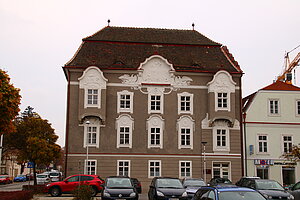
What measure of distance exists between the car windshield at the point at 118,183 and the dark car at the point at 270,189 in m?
7.01

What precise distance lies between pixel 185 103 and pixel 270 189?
61.4ft

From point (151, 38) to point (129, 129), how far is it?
36.3 feet

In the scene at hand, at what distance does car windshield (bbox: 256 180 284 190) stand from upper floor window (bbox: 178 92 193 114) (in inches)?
684

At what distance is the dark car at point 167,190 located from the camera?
20.0 meters

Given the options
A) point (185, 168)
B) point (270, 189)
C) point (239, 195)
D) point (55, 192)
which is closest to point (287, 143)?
point (185, 168)

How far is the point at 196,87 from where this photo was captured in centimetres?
3909

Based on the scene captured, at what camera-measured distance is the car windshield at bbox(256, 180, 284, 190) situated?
21.1 metres

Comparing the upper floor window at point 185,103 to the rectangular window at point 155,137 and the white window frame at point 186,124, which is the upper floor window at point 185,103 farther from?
the rectangular window at point 155,137

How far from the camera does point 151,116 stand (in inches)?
1499

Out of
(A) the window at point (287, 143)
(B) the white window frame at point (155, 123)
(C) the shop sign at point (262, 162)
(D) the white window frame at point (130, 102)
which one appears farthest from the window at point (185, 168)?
(A) the window at point (287, 143)

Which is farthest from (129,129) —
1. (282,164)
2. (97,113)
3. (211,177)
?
(282,164)

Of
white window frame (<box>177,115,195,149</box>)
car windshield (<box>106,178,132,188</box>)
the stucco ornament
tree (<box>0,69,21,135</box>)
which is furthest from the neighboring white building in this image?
tree (<box>0,69,21,135</box>)

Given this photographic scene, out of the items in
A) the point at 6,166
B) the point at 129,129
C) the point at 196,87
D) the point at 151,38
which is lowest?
the point at 6,166

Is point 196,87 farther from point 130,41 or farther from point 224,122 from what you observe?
point 130,41
